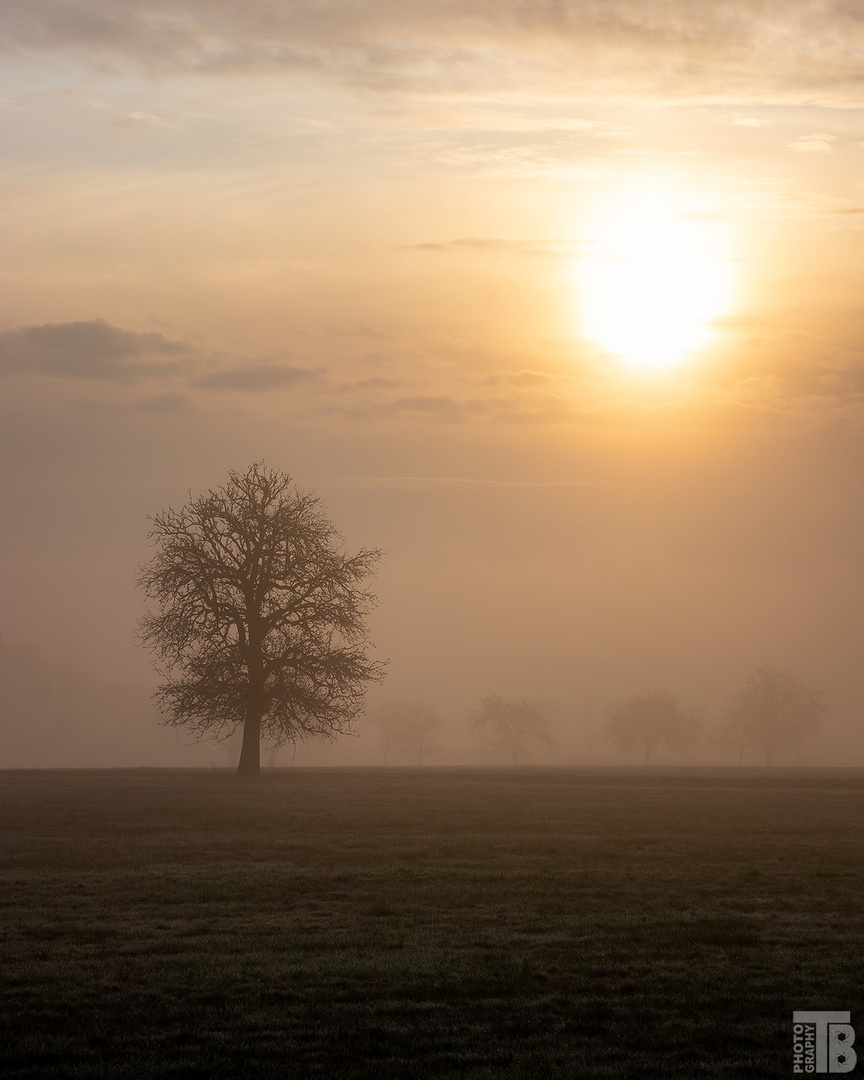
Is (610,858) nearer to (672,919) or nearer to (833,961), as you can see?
(672,919)

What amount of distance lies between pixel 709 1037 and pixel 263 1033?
4763mm

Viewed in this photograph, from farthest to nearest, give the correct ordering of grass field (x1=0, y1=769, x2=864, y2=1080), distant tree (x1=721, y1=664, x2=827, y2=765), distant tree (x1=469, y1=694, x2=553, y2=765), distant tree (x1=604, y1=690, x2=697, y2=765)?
1. distant tree (x1=469, y1=694, x2=553, y2=765)
2. distant tree (x1=604, y1=690, x2=697, y2=765)
3. distant tree (x1=721, y1=664, x2=827, y2=765)
4. grass field (x1=0, y1=769, x2=864, y2=1080)

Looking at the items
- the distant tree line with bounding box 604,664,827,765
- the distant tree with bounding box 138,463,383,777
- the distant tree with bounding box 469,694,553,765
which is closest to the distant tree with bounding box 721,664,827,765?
the distant tree line with bounding box 604,664,827,765

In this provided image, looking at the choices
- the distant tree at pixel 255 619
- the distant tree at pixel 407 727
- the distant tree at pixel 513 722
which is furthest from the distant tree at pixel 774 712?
the distant tree at pixel 255 619

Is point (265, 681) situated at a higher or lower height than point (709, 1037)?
higher

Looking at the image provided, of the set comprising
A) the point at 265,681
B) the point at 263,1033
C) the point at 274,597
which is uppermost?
the point at 274,597

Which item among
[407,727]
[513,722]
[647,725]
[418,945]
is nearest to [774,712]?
[647,725]

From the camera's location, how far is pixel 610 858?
72.2 feet

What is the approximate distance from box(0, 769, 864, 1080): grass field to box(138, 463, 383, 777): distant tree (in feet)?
51.6

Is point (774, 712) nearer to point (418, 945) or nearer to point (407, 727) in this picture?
point (407, 727)

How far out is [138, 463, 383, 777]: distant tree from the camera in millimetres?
43875

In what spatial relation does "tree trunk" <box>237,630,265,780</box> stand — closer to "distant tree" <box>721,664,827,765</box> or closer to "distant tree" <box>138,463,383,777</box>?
"distant tree" <box>138,463,383,777</box>

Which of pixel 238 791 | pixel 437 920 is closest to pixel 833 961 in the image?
pixel 437 920

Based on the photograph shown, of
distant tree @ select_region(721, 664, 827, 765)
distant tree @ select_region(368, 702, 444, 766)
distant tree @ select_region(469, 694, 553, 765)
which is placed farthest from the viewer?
distant tree @ select_region(368, 702, 444, 766)
